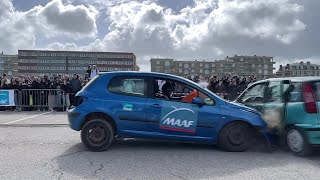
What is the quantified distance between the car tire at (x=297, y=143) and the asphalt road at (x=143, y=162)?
0.14 metres

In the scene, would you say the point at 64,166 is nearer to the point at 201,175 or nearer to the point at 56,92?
the point at 201,175

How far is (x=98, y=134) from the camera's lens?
7.51m

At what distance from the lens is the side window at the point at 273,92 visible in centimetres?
795

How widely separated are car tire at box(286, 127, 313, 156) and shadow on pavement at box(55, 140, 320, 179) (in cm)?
14

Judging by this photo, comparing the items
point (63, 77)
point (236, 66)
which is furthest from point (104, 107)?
point (236, 66)

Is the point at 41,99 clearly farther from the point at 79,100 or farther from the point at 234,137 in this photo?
the point at 234,137

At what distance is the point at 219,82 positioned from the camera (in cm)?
1769

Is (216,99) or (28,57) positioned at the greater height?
(28,57)

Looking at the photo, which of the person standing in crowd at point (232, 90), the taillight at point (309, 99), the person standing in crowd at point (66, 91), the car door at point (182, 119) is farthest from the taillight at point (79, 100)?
the person standing in crowd at point (232, 90)

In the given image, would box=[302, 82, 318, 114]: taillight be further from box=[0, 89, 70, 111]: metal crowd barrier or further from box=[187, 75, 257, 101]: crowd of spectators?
box=[0, 89, 70, 111]: metal crowd barrier

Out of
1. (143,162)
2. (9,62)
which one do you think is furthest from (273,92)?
(9,62)

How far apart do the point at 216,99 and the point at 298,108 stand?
1.59m

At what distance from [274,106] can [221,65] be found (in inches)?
2940

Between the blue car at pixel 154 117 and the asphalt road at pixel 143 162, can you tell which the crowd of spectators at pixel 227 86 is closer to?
the asphalt road at pixel 143 162
